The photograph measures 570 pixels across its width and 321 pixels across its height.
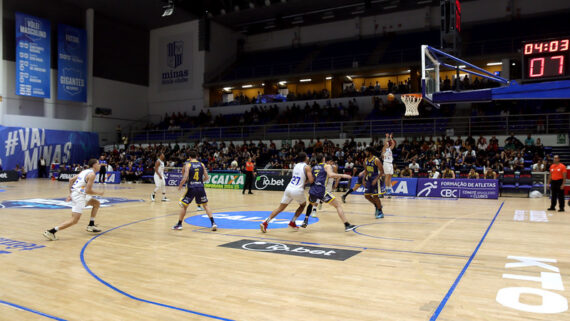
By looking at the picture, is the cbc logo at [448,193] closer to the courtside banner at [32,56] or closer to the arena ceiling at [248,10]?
the arena ceiling at [248,10]

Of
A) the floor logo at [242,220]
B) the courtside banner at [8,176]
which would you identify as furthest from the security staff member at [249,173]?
the courtside banner at [8,176]

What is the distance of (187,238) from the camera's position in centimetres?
843

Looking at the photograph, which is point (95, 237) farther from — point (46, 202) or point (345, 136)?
point (345, 136)

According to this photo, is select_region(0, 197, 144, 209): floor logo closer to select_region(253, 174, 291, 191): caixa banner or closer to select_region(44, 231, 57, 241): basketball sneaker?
select_region(44, 231, 57, 241): basketball sneaker

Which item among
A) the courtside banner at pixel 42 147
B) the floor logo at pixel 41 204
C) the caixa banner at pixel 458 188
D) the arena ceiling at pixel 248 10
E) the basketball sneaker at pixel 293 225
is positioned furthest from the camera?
the arena ceiling at pixel 248 10

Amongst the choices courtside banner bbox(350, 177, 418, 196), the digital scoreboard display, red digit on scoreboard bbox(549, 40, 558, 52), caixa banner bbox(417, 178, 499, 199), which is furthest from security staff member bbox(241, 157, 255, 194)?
red digit on scoreboard bbox(549, 40, 558, 52)

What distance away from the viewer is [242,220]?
1110cm

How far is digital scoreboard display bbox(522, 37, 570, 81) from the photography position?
9000 millimetres

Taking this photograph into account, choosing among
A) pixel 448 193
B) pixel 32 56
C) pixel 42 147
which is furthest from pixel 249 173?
pixel 32 56

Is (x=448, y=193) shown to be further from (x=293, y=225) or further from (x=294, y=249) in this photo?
(x=294, y=249)

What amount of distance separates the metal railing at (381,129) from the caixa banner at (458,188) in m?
6.22

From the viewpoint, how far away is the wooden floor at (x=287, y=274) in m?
4.26

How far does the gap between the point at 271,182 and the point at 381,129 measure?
30.2 feet

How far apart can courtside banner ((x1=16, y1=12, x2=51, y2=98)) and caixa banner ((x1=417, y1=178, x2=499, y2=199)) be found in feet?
97.5
